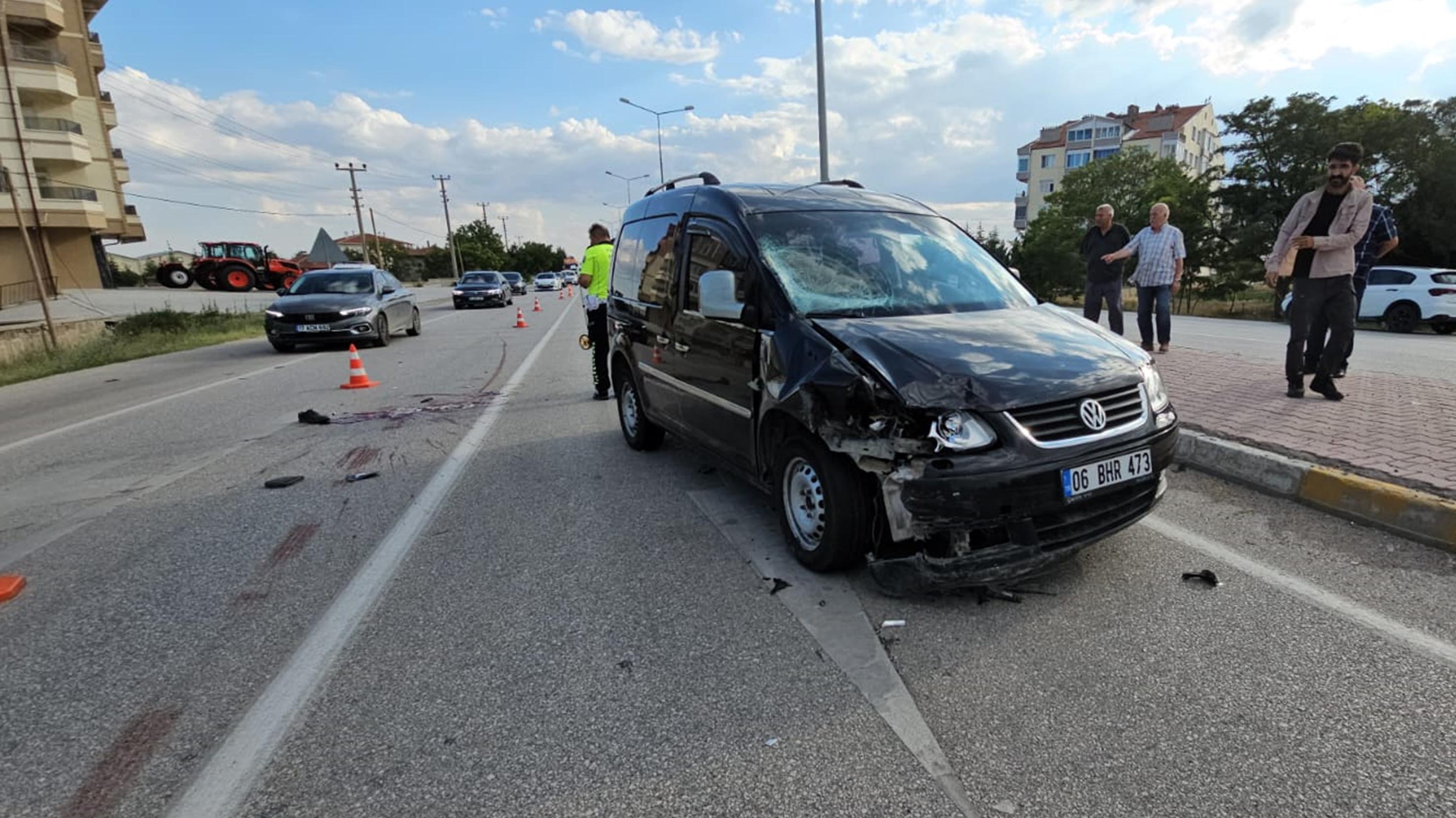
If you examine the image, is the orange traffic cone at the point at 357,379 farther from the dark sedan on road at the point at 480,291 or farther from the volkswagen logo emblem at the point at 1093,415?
the dark sedan on road at the point at 480,291

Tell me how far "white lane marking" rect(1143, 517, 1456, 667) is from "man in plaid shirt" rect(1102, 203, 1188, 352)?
17.7ft

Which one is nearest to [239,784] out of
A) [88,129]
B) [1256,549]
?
[1256,549]

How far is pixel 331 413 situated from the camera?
25.8 ft

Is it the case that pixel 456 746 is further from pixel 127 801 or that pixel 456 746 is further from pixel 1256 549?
pixel 1256 549

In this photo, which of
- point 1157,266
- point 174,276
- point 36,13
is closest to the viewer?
point 1157,266

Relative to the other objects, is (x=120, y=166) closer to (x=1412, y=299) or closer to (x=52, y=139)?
(x=52, y=139)

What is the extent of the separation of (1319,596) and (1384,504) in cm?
118

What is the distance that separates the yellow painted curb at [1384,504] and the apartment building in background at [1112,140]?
77.9 meters

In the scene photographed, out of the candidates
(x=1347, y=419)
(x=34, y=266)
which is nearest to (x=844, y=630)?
(x=1347, y=419)

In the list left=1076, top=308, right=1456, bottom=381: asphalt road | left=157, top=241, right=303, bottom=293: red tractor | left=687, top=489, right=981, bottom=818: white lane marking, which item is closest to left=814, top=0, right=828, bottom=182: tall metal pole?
left=1076, top=308, right=1456, bottom=381: asphalt road

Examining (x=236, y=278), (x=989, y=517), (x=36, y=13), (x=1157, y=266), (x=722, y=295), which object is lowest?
(x=989, y=517)

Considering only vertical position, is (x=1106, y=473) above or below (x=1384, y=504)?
above

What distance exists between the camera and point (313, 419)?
24.3ft

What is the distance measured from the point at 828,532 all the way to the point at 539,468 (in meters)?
3.00
